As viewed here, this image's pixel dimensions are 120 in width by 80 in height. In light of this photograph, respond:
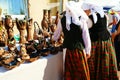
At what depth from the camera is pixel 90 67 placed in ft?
5.92

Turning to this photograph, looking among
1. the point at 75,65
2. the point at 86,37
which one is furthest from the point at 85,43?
the point at 75,65

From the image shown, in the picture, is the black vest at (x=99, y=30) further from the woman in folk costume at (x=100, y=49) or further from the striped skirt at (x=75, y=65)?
the striped skirt at (x=75, y=65)

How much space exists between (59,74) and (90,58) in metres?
0.34

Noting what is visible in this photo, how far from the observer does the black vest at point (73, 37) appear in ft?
5.08

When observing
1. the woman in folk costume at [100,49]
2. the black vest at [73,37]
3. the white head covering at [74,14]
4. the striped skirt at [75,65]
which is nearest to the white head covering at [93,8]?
the woman in folk costume at [100,49]

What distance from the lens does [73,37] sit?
1.56m

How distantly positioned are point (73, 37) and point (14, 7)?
799mm

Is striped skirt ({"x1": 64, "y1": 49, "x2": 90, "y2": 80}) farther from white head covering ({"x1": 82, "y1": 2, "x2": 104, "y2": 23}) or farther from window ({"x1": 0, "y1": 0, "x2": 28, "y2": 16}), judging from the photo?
window ({"x1": 0, "y1": 0, "x2": 28, "y2": 16})

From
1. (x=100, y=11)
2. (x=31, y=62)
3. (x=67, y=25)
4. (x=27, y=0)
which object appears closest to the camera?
(x=31, y=62)

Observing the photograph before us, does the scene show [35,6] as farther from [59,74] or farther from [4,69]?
[4,69]

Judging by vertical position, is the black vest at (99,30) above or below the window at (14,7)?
below

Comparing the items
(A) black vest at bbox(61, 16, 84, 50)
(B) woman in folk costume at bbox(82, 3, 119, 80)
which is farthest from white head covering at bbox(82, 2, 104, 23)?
(A) black vest at bbox(61, 16, 84, 50)

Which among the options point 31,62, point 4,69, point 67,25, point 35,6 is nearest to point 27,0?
point 35,6

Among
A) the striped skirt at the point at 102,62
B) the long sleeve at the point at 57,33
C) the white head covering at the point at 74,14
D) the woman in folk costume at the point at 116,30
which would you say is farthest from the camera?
the woman in folk costume at the point at 116,30
